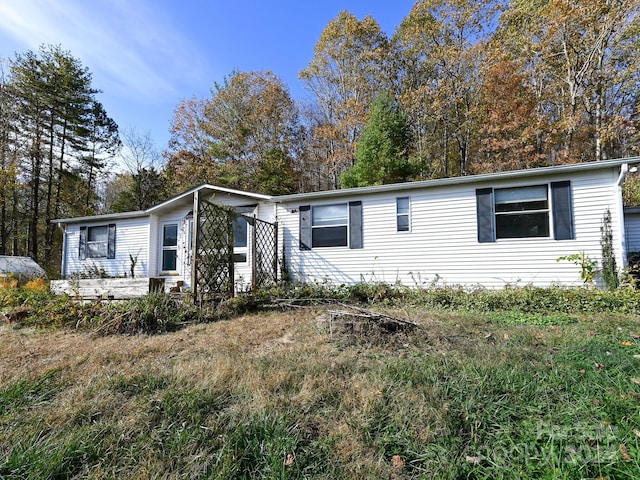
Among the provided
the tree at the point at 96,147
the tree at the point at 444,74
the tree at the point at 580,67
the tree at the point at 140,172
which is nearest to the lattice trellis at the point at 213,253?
the tree at the point at 444,74

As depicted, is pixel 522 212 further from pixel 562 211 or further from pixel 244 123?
pixel 244 123

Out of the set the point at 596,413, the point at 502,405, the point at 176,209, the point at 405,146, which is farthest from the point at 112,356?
the point at 405,146

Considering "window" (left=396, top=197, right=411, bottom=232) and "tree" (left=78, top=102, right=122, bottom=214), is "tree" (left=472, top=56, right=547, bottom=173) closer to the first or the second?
"window" (left=396, top=197, right=411, bottom=232)

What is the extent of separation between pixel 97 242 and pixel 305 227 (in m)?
8.94

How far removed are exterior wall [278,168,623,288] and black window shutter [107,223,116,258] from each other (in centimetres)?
710

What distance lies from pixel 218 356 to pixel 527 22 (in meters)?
17.2

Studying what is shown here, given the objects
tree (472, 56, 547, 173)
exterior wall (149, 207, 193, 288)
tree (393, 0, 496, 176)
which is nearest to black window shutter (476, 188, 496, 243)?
tree (472, 56, 547, 173)

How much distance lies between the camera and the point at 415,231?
777cm

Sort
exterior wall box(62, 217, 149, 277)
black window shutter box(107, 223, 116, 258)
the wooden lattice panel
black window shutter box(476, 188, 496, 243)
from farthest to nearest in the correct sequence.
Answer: black window shutter box(107, 223, 116, 258)
exterior wall box(62, 217, 149, 277)
the wooden lattice panel
black window shutter box(476, 188, 496, 243)

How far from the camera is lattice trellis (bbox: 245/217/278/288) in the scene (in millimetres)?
7879

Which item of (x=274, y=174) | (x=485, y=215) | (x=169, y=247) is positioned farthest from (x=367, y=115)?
(x=169, y=247)

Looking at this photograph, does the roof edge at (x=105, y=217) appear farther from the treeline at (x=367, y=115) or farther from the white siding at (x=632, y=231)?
the white siding at (x=632, y=231)

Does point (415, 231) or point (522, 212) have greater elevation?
point (522, 212)

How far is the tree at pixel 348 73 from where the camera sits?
1617cm
